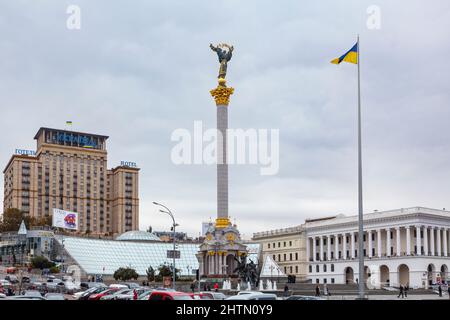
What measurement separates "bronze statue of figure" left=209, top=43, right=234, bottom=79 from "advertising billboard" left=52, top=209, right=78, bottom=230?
48508mm

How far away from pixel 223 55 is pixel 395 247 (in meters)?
42.7

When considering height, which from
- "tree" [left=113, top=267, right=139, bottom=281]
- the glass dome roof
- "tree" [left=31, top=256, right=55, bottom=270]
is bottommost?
Result: "tree" [left=113, top=267, right=139, bottom=281]

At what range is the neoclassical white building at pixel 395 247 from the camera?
3996 inches

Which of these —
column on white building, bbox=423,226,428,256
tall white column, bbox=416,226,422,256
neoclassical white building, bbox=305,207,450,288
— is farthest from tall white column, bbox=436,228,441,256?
tall white column, bbox=416,226,422,256

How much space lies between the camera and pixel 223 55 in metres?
96.6

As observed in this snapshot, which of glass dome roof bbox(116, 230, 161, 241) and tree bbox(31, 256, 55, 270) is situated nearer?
tree bbox(31, 256, 55, 270)

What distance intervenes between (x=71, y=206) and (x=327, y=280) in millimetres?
91638

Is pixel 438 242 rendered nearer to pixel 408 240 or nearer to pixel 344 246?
pixel 408 240

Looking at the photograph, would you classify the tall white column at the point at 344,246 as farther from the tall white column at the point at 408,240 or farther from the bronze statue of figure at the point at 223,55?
the bronze statue of figure at the point at 223,55

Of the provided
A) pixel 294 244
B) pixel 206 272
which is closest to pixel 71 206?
pixel 294 244

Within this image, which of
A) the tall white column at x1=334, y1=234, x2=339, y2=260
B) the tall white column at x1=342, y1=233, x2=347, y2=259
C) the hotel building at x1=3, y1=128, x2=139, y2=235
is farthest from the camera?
the hotel building at x1=3, y1=128, x2=139, y2=235

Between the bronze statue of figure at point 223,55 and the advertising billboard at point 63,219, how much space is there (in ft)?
159

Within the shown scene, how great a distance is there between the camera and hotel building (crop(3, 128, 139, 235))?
17975 centimetres

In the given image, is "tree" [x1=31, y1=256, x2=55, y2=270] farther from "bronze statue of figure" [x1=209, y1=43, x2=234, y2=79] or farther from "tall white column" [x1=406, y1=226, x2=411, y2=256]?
"tall white column" [x1=406, y1=226, x2=411, y2=256]
